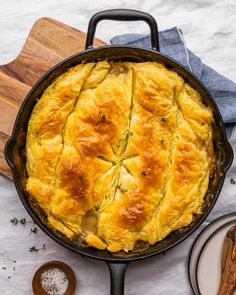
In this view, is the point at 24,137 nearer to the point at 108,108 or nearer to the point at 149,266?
the point at 108,108

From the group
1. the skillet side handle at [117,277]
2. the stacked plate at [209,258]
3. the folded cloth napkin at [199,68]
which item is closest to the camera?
the skillet side handle at [117,277]

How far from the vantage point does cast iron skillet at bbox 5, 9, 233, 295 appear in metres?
2.40

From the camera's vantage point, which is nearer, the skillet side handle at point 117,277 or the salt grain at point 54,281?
the skillet side handle at point 117,277

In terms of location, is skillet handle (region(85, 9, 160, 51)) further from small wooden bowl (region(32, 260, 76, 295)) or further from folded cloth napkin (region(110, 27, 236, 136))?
small wooden bowl (region(32, 260, 76, 295))

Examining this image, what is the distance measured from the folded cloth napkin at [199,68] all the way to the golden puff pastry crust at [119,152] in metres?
0.22

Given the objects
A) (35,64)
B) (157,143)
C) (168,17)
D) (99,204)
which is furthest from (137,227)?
(168,17)

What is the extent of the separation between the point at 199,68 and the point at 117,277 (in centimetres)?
91

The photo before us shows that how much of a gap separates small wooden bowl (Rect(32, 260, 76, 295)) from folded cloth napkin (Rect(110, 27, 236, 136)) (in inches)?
33.7

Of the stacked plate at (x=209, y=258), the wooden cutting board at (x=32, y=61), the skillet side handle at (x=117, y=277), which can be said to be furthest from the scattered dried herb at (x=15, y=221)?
the stacked plate at (x=209, y=258)

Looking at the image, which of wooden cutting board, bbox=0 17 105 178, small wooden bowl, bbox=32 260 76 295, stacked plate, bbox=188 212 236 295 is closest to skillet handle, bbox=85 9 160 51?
wooden cutting board, bbox=0 17 105 178

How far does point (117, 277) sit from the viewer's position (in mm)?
2391

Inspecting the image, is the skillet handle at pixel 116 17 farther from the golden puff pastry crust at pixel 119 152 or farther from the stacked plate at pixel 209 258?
the stacked plate at pixel 209 258

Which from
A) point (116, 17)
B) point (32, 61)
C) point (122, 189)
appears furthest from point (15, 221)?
point (116, 17)

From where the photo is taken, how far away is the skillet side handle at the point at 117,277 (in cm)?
238
